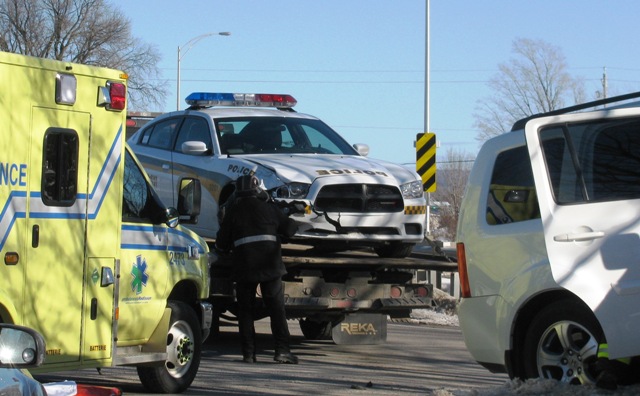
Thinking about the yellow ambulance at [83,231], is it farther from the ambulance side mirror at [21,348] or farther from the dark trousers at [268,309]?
the ambulance side mirror at [21,348]

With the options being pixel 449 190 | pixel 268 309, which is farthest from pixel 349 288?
pixel 449 190

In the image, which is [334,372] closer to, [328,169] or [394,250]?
[394,250]

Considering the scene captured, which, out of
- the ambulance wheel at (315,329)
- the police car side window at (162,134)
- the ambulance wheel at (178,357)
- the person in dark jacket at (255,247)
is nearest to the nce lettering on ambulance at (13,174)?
the ambulance wheel at (178,357)

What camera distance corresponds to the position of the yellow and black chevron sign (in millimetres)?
22125

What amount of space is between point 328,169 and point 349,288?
1.33 m

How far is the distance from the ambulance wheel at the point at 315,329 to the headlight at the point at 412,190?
2799 mm

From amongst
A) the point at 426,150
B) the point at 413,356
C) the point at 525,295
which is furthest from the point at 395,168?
the point at 426,150

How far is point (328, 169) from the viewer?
39.5 ft

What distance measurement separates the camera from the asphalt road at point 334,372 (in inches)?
393

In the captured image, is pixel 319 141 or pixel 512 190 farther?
pixel 319 141

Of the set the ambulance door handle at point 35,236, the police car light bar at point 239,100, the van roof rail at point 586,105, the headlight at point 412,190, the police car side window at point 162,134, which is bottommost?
the ambulance door handle at point 35,236

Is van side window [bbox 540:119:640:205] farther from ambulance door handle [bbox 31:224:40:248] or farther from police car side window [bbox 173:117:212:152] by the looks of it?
police car side window [bbox 173:117:212:152]

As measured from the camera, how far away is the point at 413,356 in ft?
42.4

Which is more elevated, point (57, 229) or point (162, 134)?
point (162, 134)
